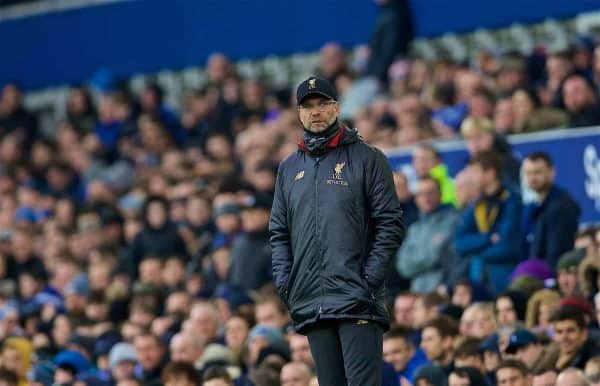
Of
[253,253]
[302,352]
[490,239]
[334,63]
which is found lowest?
[302,352]

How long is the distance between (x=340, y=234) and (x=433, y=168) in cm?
625

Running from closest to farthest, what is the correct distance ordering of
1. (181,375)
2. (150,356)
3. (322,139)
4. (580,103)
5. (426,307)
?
(322,139) → (181,375) → (426,307) → (150,356) → (580,103)

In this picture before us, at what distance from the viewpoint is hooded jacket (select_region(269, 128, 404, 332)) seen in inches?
374

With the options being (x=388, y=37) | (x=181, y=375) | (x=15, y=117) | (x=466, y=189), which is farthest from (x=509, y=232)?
(x=15, y=117)

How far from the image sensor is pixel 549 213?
14156 millimetres

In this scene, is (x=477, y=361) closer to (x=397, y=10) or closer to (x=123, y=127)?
(x=397, y=10)

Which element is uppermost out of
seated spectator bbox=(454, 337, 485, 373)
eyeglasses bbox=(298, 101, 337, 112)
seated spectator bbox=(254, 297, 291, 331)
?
eyeglasses bbox=(298, 101, 337, 112)

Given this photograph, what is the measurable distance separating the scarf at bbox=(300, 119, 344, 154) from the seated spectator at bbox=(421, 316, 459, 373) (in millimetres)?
3812

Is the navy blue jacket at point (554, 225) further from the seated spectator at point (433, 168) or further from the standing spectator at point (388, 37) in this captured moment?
the standing spectator at point (388, 37)

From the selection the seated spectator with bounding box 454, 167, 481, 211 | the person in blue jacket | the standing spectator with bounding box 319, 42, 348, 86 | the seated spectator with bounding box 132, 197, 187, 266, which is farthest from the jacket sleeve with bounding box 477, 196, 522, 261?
the standing spectator with bounding box 319, 42, 348, 86

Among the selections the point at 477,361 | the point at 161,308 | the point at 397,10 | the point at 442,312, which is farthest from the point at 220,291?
the point at 397,10

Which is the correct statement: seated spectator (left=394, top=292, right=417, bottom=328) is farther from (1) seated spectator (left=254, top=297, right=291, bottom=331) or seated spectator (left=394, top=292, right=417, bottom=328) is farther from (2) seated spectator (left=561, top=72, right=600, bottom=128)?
(2) seated spectator (left=561, top=72, right=600, bottom=128)

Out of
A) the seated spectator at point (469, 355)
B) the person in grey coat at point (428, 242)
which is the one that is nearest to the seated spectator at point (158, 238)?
the person in grey coat at point (428, 242)

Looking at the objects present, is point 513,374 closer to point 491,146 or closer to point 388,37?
point 491,146
